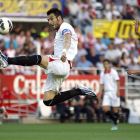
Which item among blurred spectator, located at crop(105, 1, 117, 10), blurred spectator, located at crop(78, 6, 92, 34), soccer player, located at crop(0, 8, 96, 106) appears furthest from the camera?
blurred spectator, located at crop(105, 1, 117, 10)

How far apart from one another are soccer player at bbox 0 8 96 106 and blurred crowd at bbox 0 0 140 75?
967cm

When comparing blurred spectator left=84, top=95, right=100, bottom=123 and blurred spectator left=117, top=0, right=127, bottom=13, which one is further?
blurred spectator left=117, top=0, right=127, bottom=13

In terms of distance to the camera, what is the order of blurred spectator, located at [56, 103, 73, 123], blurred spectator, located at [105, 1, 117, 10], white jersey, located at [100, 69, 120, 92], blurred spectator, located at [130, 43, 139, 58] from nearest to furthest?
white jersey, located at [100, 69, 120, 92] → blurred spectator, located at [56, 103, 73, 123] → blurred spectator, located at [130, 43, 139, 58] → blurred spectator, located at [105, 1, 117, 10]

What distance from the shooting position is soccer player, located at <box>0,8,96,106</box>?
9.38 m

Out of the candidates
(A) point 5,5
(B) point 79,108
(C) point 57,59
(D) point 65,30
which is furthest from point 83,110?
(D) point 65,30

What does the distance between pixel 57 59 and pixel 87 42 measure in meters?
12.7

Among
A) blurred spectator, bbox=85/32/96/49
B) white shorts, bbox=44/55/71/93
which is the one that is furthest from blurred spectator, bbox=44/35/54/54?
white shorts, bbox=44/55/71/93

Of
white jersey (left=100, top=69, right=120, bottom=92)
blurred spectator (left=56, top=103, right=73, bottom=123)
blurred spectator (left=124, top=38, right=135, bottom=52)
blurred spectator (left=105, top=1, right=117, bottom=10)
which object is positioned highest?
blurred spectator (left=105, top=1, right=117, bottom=10)

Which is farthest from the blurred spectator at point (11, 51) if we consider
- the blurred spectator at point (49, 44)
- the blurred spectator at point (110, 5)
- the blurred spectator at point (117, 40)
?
the blurred spectator at point (110, 5)

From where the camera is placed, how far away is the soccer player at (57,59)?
938cm

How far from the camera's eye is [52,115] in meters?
20.7

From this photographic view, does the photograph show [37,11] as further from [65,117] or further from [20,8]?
[65,117]

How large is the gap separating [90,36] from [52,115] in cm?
446

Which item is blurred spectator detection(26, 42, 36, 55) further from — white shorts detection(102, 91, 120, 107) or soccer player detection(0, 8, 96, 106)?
soccer player detection(0, 8, 96, 106)
